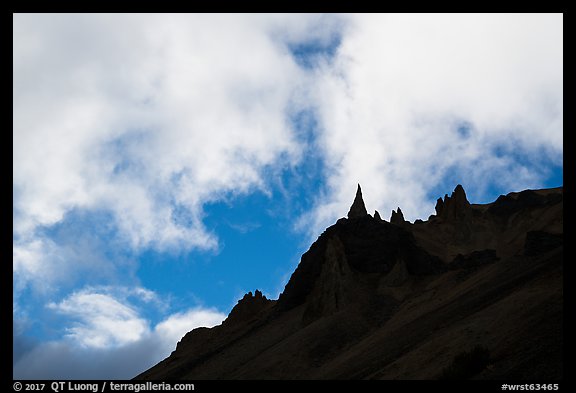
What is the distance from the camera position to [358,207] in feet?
301

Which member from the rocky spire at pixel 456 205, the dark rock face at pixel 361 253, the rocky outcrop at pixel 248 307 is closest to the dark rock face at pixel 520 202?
the rocky spire at pixel 456 205

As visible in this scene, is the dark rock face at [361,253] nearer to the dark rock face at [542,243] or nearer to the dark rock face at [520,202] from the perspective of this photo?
the dark rock face at [542,243]

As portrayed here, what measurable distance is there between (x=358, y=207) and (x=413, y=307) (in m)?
40.4

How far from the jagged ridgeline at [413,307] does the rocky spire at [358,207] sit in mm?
253

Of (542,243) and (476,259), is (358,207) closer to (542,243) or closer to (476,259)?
(476,259)

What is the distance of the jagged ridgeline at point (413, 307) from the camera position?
83.6 ft

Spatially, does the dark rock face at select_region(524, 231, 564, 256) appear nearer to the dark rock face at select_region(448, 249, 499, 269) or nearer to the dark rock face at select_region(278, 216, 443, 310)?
the dark rock face at select_region(448, 249, 499, 269)

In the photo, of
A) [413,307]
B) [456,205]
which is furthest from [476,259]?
[456,205]

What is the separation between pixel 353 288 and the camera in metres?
62.4

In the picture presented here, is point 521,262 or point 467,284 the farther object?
point 467,284
